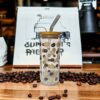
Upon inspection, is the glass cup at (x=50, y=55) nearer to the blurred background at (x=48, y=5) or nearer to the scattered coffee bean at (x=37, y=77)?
the scattered coffee bean at (x=37, y=77)

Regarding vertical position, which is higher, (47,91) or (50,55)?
(50,55)

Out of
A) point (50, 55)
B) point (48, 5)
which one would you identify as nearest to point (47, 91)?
point (50, 55)

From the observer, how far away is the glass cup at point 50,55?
1.14 m

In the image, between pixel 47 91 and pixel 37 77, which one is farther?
pixel 37 77

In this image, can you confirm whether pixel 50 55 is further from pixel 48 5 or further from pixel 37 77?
pixel 48 5

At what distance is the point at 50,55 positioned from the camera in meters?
1.14

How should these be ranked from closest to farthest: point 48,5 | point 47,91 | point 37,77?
1. point 47,91
2. point 37,77
3. point 48,5

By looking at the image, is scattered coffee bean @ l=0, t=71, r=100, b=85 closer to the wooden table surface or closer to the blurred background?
the wooden table surface

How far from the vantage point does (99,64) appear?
61.2 inches

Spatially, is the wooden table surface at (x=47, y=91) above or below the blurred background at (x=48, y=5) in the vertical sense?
below

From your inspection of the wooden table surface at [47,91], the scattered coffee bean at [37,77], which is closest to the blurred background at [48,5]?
the scattered coffee bean at [37,77]

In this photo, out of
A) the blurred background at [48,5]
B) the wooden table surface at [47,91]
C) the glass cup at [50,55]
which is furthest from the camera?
the blurred background at [48,5]

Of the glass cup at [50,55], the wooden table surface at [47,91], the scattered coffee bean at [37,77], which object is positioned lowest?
the wooden table surface at [47,91]

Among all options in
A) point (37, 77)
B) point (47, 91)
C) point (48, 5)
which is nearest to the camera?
point (47, 91)
